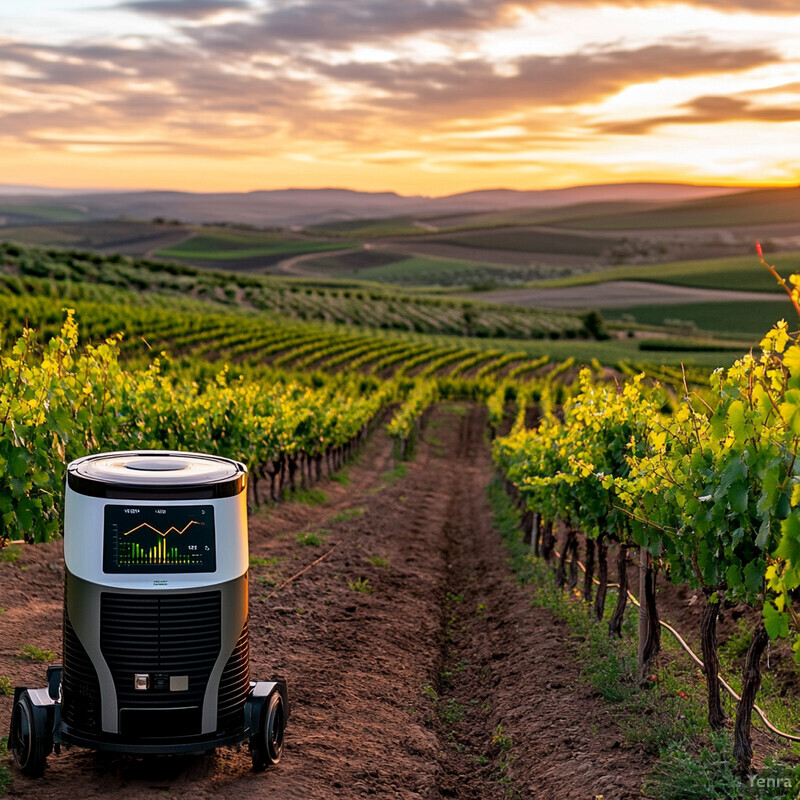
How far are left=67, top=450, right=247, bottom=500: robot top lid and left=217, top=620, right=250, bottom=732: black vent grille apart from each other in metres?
0.91

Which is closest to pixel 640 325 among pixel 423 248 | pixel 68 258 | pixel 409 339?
pixel 409 339

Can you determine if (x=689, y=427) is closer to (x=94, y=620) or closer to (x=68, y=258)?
(x=94, y=620)

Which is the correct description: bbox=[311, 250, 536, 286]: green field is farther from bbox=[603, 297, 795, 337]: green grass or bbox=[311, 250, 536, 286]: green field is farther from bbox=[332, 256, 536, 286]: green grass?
bbox=[603, 297, 795, 337]: green grass

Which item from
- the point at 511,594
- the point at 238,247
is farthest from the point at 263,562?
the point at 238,247

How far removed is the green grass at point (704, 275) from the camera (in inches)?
4742

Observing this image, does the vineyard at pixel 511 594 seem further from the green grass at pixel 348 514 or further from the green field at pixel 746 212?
the green field at pixel 746 212

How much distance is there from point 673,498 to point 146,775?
3.90 metres

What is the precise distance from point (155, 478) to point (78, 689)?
1308 mm

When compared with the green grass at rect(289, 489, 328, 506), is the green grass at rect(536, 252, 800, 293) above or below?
above

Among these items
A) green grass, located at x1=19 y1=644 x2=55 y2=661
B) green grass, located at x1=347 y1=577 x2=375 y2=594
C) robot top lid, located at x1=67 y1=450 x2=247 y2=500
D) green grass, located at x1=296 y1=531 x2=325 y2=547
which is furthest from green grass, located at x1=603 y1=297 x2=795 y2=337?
robot top lid, located at x1=67 y1=450 x2=247 y2=500

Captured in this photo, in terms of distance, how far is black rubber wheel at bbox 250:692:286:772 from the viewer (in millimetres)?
5531

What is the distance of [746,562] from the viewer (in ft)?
19.5

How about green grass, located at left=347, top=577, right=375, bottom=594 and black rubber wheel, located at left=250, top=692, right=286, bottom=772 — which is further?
green grass, located at left=347, top=577, right=375, bottom=594

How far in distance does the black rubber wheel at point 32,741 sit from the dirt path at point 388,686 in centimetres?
8
